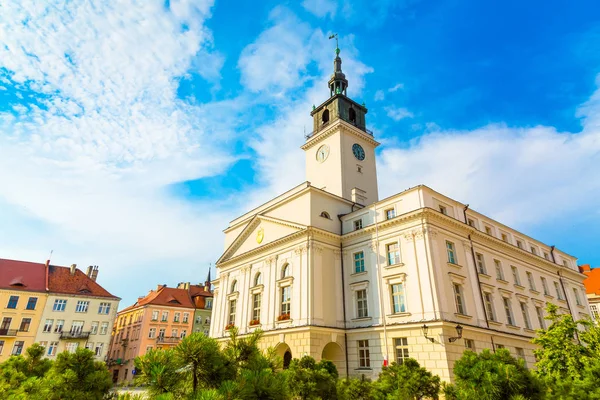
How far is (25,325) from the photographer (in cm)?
4391

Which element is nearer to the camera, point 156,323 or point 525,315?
point 525,315

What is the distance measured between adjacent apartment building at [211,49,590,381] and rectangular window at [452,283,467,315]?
9 cm

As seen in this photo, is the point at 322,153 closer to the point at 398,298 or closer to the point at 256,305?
the point at 256,305

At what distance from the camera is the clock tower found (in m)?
38.7

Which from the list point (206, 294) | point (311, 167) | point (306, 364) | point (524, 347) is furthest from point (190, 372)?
point (206, 294)

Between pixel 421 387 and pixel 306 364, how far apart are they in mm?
5185

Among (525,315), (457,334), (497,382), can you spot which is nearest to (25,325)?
(457,334)

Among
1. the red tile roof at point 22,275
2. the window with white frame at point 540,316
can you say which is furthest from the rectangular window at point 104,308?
the window with white frame at point 540,316

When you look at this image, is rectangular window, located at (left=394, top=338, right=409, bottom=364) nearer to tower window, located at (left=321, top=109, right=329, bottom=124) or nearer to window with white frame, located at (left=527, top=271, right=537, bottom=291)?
window with white frame, located at (left=527, top=271, right=537, bottom=291)

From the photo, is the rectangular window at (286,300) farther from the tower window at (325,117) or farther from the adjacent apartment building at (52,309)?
the adjacent apartment building at (52,309)

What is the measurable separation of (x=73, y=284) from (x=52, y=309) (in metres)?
4.25

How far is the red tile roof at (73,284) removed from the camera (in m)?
48.3

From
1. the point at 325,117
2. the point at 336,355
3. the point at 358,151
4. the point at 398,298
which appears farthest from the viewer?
the point at 325,117

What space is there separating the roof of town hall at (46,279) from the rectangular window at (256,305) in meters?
27.9
